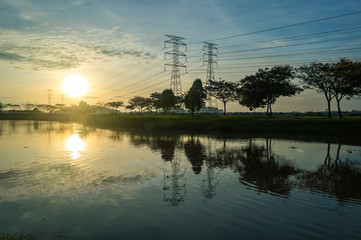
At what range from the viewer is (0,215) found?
31.9 feet

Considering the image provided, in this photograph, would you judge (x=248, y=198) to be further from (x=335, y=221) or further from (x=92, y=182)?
(x=92, y=182)

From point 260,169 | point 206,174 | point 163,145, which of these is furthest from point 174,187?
point 163,145

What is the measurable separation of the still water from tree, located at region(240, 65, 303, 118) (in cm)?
5281

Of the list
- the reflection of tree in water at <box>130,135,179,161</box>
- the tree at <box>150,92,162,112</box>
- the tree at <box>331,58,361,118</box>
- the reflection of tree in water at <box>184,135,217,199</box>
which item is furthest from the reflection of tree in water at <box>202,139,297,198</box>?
the tree at <box>150,92,162,112</box>

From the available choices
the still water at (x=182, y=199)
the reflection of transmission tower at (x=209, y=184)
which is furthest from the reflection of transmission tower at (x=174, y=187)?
the reflection of transmission tower at (x=209, y=184)

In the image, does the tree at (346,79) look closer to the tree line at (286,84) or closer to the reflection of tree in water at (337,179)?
the tree line at (286,84)

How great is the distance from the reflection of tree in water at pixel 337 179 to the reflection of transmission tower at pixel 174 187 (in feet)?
23.3

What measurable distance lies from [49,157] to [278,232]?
2171cm

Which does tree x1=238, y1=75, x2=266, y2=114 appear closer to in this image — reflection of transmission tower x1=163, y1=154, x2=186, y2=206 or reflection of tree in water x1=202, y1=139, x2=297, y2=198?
reflection of tree in water x1=202, y1=139, x2=297, y2=198

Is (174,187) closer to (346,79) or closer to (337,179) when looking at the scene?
(337,179)

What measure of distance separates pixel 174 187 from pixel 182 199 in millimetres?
2077

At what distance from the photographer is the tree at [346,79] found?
184 feet

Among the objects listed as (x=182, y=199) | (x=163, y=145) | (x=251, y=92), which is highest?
(x=251, y=92)

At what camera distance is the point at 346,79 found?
2328 inches
